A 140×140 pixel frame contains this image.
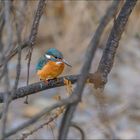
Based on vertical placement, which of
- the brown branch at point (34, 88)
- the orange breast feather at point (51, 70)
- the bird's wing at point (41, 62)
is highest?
the brown branch at point (34, 88)

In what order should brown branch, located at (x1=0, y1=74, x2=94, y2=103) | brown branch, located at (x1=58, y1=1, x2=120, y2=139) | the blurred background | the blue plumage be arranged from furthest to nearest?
the blurred background, the blue plumage, brown branch, located at (x1=0, y1=74, x2=94, y2=103), brown branch, located at (x1=58, y1=1, x2=120, y2=139)

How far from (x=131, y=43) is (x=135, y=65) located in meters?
0.26

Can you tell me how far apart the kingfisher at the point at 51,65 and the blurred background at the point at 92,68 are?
10.3 ft

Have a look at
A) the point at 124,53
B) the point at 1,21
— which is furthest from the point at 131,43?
the point at 1,21

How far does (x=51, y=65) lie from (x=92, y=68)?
413 cm

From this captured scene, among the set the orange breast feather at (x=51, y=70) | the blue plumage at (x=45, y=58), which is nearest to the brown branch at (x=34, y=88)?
the orange breast feather at (x=51, y=70)

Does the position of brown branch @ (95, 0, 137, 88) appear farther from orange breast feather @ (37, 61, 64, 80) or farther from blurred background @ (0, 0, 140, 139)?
blurred background @ (0, 0, 140, 139)

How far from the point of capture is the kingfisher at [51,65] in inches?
86.4

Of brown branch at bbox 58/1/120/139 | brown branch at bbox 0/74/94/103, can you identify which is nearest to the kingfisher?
brown branch at bbox 0/74/94/103

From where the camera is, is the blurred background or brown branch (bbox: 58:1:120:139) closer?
brown branch (bbox: 58:1:120:139)

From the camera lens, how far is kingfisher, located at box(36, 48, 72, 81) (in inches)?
86.4

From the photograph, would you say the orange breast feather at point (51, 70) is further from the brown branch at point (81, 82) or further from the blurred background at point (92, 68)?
the blurred background at point (92, 68)

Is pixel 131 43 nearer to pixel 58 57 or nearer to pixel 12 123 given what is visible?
pixel 12 123

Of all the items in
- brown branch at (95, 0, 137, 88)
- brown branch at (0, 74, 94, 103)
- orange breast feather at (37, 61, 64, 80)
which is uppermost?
brown branch at (95, 0, 137, 88)
